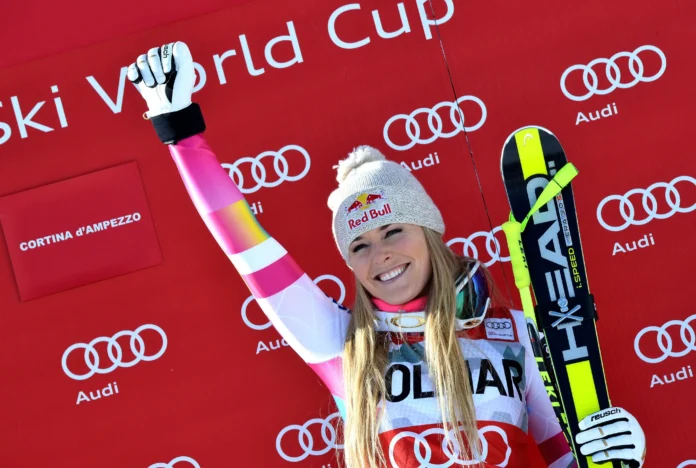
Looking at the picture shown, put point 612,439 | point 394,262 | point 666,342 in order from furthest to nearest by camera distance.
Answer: point 666,342
point 394,262
point 612,439

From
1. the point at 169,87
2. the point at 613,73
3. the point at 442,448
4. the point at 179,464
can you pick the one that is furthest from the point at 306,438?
the point at 613,73

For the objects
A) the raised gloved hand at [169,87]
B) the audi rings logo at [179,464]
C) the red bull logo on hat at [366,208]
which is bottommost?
the audi rings logo at [179,464]

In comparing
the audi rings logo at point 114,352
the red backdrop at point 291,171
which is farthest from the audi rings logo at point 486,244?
the audi rings logo at point 114,352

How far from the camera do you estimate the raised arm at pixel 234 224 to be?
2.68 meters

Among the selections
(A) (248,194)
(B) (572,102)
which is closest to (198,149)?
(A) (248,194)

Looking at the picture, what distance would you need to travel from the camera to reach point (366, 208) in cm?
277

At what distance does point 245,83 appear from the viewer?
344cm

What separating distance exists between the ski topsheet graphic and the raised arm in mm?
608

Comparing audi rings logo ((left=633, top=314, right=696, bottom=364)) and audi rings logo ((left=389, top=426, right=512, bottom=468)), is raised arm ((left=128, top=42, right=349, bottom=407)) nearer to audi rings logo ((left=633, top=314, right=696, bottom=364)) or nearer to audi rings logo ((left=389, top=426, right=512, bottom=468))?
audi rings logo ((left=389, top=426, right=512, bottom=468))

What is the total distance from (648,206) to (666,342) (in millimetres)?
500

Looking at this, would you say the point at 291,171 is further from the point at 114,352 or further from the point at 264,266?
the point at 114,352

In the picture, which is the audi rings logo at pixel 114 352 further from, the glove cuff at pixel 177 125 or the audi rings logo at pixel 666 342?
the audi rings logo at pixel 666 342

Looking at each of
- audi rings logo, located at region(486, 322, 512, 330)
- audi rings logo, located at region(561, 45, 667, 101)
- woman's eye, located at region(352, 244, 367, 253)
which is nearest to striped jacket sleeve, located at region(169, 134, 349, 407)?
woman's eye, located at region(352, 244, 367, 253)

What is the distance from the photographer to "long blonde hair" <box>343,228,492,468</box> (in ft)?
8.64
